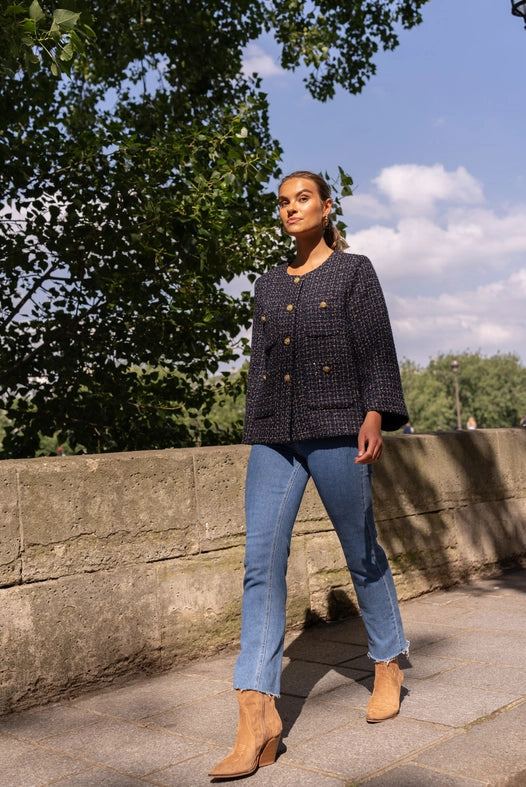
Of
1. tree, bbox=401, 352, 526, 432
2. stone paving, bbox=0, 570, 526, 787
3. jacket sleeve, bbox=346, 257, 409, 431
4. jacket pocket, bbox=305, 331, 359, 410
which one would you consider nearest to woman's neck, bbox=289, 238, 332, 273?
jacket sleeve, bbox=346, 257, 409, 431

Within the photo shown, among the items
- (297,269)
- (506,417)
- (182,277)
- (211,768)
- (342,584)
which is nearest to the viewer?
(211,768)

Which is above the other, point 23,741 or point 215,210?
point 215,210

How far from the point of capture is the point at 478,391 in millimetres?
93938

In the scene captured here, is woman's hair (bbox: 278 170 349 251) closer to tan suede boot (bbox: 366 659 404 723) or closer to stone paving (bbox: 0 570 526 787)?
tan suede boot (bbox: 366 659 404 723)

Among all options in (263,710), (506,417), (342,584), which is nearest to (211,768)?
(263,710)

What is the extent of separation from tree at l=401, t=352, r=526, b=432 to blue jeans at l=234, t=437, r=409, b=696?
86.9m

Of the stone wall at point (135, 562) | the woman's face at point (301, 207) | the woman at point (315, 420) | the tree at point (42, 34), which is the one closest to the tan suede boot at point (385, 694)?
the woman at point (315, 420)

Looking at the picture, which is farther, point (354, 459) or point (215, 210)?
point (215, 210)

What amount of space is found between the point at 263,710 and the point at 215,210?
4.26 m

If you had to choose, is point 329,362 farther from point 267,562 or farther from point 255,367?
point 267,562

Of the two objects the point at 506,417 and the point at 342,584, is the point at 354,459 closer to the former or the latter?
the point at 342,584

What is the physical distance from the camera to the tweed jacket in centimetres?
323

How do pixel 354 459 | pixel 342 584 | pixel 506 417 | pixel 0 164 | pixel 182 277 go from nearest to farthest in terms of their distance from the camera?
pixel 354 459, pixel 342 584, pixel 0 164, pixel 182 277, pixel 506 417

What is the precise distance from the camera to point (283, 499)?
3.23m
